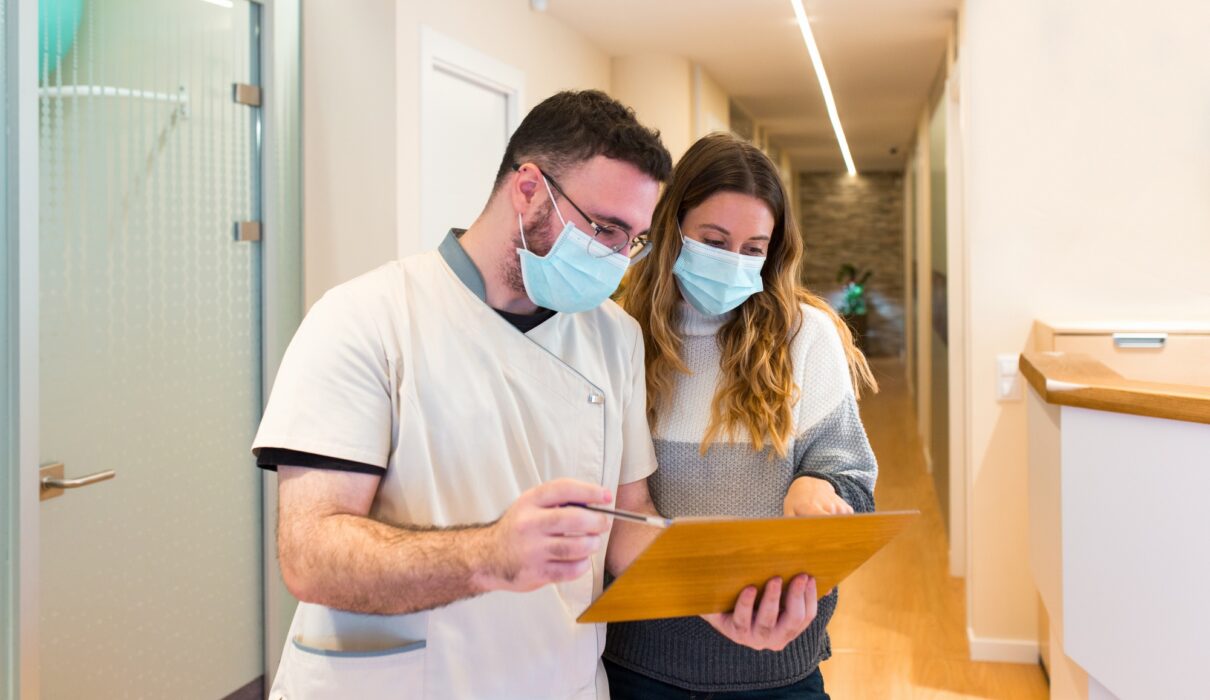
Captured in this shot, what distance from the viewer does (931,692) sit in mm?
3582

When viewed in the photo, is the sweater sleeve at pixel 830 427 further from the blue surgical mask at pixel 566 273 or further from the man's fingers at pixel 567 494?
the man's fingers at pixel 567 494

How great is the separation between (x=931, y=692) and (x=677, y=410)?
244 cm

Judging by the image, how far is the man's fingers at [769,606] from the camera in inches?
48.6

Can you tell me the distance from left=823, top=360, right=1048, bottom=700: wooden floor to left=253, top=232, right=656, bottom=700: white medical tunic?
2.50 metres

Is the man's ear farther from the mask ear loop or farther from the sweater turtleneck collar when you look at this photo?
the sweater turtleneck collar

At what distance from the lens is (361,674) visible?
1260 millimetres

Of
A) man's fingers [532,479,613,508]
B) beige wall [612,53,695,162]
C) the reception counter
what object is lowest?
the reception counter

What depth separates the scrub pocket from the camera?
1.26 metres

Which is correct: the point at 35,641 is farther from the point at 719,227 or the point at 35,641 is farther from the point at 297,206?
the point at 719,227

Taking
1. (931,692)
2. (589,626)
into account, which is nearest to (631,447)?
(589,626)

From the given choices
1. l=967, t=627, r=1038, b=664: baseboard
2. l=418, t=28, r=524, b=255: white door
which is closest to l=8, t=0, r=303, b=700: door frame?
l=418, t=28, r=524, b=255: white door

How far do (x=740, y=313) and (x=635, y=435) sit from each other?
31 cm

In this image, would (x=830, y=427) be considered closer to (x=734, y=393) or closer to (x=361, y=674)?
(x=734, y=393)

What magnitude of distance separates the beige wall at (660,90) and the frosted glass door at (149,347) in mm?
2822
